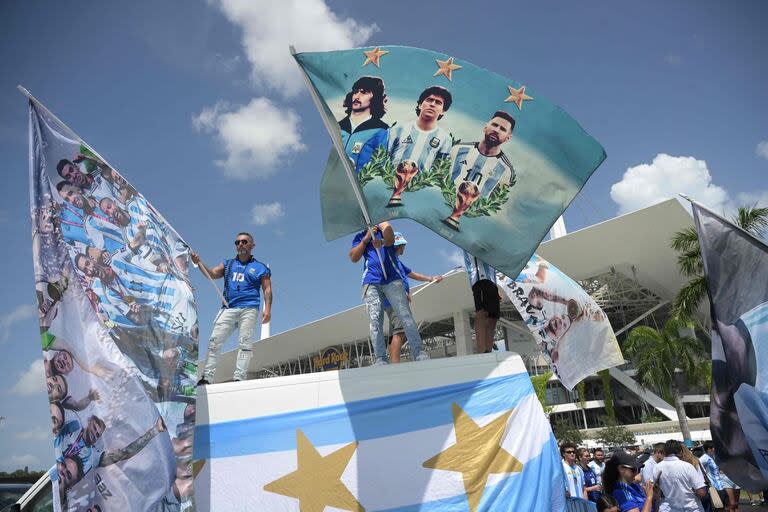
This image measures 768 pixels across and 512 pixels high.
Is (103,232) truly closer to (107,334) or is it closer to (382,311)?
(107,334)

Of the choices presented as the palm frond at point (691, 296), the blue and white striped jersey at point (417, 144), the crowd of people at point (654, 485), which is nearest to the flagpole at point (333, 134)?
the blue and white striped jersey at point (417, 144)

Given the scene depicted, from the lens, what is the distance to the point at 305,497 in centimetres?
341

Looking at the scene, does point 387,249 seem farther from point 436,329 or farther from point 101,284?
point 436,329

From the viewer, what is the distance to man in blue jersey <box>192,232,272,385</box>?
4.92 meters

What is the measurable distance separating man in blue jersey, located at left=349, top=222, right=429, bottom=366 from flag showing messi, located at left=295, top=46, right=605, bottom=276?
3.26 ft

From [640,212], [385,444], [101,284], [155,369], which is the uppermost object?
[640,212]

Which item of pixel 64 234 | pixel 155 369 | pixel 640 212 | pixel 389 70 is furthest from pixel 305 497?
pixel 640 212

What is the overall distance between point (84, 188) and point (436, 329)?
129 feet

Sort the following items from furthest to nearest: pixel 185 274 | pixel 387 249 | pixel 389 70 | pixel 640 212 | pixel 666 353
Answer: pixel 666 353 < pixel 640 212 < pixel 387 249 < pixel 185 274 < pixel 389 70

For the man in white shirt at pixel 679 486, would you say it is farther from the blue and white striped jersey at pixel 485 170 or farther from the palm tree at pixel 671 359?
the palm tree at pixel 671 359

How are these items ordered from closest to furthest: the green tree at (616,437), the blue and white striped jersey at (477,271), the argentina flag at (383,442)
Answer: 1. the argentina flag at (383,442)
2. the blue and white striped jersey at (477,271)
3. the green tree at (616,437)

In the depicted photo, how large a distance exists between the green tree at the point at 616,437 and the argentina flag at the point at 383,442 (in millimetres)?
31147

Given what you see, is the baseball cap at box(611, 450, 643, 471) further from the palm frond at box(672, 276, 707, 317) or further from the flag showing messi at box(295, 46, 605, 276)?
the palm frond at box(672, 276, 707, 317)

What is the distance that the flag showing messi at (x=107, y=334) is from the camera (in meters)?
3.03
